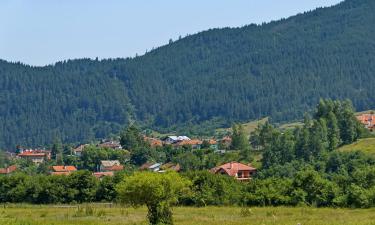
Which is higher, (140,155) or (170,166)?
(140,155)

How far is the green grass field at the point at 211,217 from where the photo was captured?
157 feet

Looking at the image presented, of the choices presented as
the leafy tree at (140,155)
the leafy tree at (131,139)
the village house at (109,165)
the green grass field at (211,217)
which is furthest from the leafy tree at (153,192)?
the leafy tree at (131,139)

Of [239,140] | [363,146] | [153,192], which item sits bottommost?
[153,192]

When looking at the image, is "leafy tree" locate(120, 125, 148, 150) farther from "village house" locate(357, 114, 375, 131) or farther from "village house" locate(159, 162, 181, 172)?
"village house" locate(357, 114, 375, 131)

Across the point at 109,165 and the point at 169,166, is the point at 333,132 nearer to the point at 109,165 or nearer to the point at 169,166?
the point at 169,166

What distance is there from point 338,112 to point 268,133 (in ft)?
40.8

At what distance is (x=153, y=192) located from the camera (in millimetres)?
50250

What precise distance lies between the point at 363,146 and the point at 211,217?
60.6 m

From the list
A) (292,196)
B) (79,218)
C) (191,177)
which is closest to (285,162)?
(191,177)

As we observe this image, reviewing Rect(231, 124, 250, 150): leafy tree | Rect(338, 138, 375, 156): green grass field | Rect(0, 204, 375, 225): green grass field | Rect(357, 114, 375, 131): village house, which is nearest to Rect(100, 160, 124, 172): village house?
Rect(231, 124, 250, 150): leafy tree

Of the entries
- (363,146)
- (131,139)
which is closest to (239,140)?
(131,139)

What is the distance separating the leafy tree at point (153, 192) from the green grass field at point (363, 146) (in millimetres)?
56149

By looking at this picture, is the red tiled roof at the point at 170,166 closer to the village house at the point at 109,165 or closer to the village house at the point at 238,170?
the village house at the point at 109,165

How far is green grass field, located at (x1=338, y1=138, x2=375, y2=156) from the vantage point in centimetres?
10531
